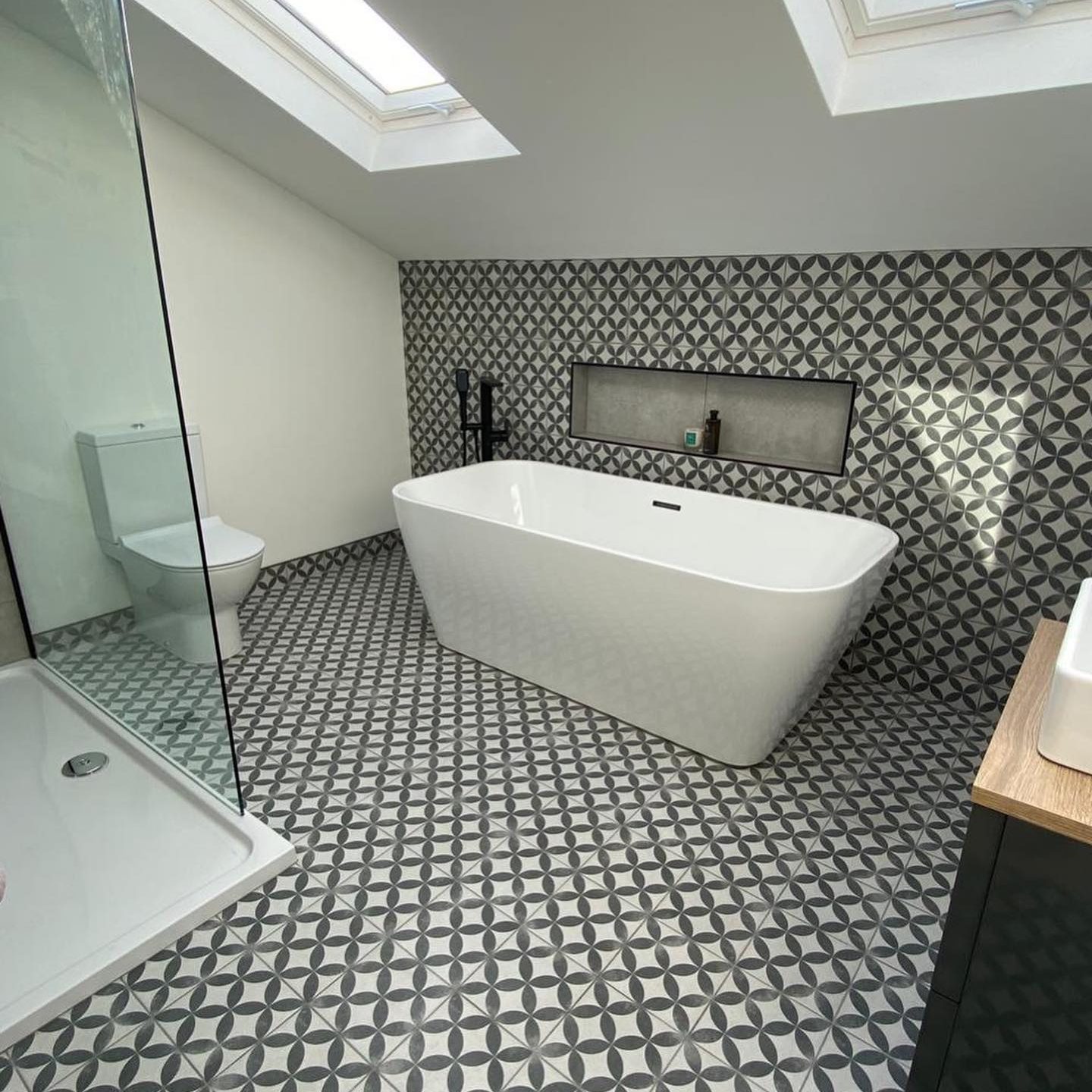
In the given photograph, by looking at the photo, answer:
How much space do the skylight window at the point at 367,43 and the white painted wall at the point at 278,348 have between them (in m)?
0.85

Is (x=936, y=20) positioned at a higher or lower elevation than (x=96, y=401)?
higher

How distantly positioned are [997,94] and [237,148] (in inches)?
114

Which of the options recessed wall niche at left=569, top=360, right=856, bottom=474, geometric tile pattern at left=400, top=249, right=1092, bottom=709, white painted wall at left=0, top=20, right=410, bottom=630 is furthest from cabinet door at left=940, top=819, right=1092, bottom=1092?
recessed wall niche at left=569, top=360, right=856, bottom=474

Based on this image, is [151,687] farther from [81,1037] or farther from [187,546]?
[81,1037]

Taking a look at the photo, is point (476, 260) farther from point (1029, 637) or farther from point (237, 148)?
point (1029, 637)

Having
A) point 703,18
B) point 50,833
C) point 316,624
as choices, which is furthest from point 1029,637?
point 50,833

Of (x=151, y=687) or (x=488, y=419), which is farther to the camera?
(x=488, y=419)

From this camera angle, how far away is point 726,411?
3.47 m

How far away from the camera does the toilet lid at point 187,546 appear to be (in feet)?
6.89

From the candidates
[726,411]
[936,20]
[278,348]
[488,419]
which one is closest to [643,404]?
[726,411]

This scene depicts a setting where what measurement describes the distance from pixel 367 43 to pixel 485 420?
1735mm

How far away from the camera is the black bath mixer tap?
12.9ft

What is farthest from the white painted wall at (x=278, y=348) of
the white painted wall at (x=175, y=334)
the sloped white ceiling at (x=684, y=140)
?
the sloped white ceiling at (x=684, y=140)

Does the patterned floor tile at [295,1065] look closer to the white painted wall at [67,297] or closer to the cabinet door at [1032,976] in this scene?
the cabinet door at [1032,976]
